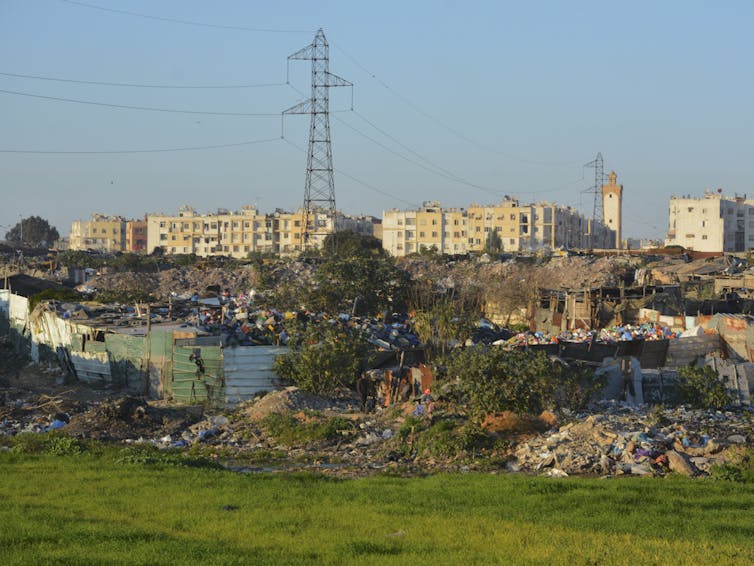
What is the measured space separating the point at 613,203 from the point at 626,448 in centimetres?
9494

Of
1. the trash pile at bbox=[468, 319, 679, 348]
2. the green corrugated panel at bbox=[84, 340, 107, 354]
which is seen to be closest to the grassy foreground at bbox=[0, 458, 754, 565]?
the green corrugated panel at bbox=[84, 340, 107, 354]

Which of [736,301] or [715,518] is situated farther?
[736,301]

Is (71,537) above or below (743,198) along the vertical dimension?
below

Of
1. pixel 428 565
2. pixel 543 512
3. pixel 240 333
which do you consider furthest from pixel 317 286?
pixel 428 565

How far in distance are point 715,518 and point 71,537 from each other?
636cm

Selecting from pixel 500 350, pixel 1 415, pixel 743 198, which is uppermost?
pixel 743 198

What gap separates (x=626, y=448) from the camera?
1313cm

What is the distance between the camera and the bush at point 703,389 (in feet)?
56.5

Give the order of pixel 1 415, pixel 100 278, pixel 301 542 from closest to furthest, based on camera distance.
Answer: pixel 301 542
pixel 1 415
pixel 100 278

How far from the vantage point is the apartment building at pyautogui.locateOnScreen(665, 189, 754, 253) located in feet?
260

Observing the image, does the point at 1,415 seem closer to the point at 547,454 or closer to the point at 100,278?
the point at 547,454

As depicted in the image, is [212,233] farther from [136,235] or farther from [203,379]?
[203,379]

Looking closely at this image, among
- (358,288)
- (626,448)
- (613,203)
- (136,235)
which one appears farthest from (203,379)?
(136,235)

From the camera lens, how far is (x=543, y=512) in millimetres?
9984
